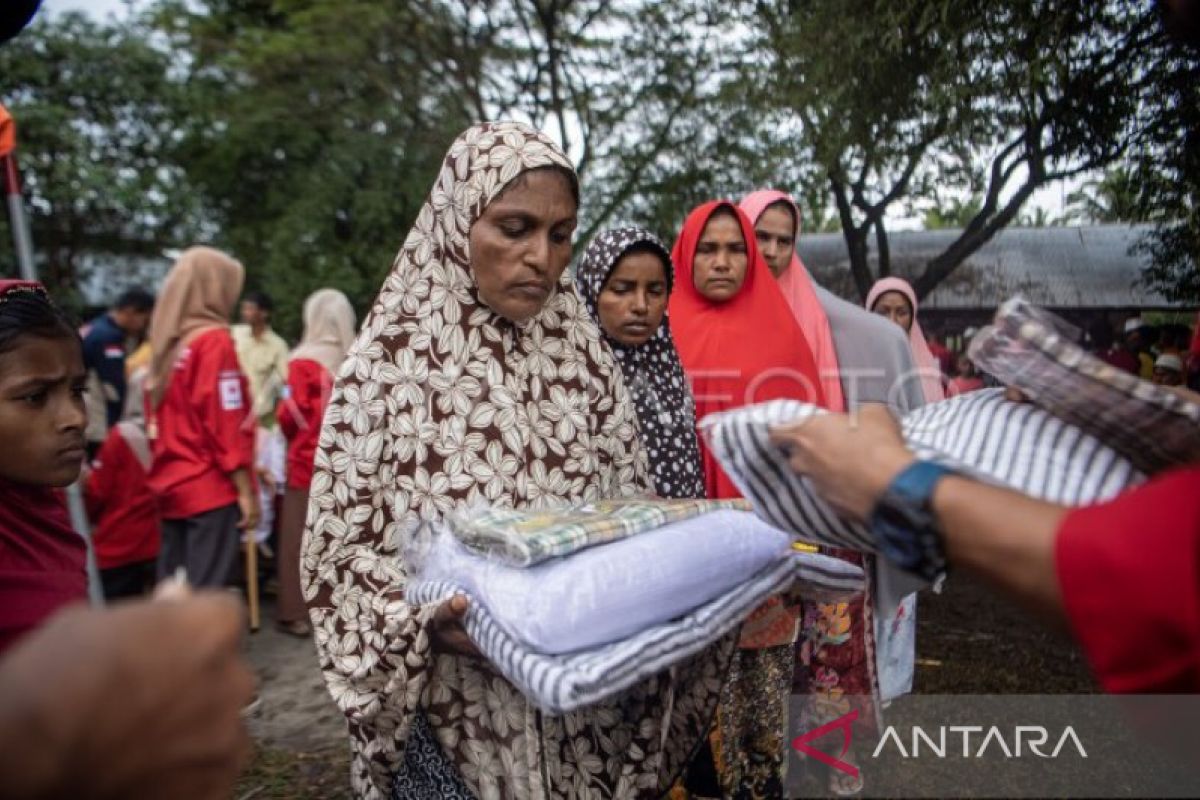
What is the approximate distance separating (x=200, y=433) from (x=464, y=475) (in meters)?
3.18

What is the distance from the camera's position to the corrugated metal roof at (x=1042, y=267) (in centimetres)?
319

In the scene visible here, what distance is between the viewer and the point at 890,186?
3717 mm

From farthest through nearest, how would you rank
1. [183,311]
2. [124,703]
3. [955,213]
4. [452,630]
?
[183,311]
[955,213]
[452,630]
[124,703]

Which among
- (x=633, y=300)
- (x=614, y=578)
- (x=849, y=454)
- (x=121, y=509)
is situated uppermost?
(x=633, y=300)

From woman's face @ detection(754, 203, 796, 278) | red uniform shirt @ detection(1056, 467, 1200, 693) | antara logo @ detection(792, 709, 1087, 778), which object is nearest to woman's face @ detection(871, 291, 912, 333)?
woman's face @ detection(754, 203, 796, 278)

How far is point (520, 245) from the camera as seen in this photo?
5.74 feet

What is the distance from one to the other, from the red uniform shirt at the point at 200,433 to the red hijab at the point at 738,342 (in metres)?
2.48

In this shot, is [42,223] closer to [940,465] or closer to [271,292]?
[271,292]

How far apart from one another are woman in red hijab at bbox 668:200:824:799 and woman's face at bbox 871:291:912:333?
1174mm

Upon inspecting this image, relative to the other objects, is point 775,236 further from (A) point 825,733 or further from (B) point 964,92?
(A) point 825,733

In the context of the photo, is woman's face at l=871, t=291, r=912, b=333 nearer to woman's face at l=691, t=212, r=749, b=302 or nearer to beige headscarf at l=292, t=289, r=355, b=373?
woman's face at l=691, t=212, r=749, b=302

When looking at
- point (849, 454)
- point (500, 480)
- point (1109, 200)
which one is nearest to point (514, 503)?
point (500, 480)

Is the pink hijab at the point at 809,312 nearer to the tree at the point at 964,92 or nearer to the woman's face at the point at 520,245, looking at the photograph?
the tree at the point at 964,92

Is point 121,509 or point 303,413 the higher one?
point 303,413
